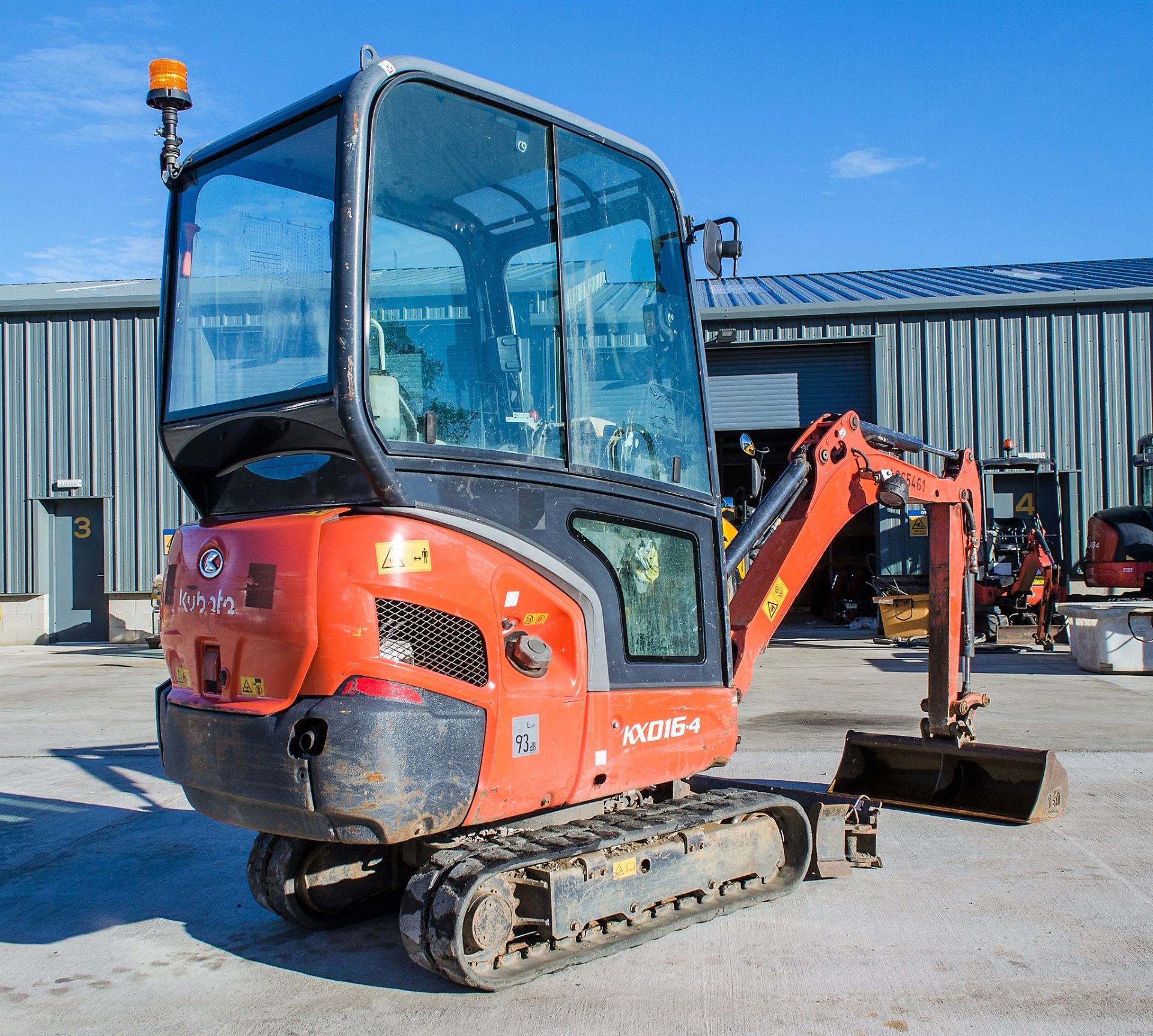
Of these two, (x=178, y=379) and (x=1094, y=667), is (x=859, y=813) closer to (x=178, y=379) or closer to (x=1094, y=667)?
(x=178, y=379)

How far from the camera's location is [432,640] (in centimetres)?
375

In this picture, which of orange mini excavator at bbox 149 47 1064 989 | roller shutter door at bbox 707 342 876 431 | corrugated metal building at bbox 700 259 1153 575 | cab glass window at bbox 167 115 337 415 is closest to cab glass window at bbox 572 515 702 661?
orange mini excavator at bbox 149 47 1064 989

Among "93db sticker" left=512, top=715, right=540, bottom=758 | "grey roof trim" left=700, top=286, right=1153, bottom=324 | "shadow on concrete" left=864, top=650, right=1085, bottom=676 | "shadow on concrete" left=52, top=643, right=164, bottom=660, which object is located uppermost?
"grey roof trim" left=700, top=286, right=1153, bottom=324

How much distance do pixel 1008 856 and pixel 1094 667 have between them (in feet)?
28.6

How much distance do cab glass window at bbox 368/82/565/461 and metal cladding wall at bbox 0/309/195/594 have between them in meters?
17.3

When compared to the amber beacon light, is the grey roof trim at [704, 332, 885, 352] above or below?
above

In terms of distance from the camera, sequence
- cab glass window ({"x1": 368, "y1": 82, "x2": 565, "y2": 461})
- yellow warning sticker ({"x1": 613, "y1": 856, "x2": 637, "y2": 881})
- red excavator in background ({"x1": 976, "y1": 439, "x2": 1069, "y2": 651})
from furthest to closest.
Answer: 1. red excavator in background ({"x1": 976, "y1": 439, "x2": 1069, "y2": 651})
2. yellow warning sticker ({"x1": 613, "y1": 856, "x2": 637, "y2": 881})
3. cab glass window ({"x1": 368, "y1": 82, "x2": 565, "y2": 461})

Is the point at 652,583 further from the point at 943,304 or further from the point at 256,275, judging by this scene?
the point at 943,304

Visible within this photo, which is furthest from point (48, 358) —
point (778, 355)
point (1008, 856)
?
point (1008, 856)

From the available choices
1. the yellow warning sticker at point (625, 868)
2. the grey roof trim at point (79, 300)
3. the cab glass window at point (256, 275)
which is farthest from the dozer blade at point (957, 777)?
the grey roof trim at point (79, 300)

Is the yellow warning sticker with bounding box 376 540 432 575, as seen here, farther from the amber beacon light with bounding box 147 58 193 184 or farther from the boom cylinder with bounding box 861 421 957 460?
the boom cylinder with bounding box 861 421 957 460

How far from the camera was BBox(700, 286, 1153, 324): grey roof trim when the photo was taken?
63.2ft

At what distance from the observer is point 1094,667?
13555 mm

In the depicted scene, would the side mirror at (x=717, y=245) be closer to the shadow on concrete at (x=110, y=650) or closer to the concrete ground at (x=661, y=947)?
the concrete ground at (x=661, y=947)
